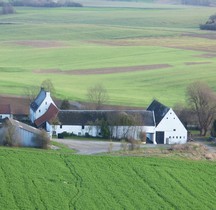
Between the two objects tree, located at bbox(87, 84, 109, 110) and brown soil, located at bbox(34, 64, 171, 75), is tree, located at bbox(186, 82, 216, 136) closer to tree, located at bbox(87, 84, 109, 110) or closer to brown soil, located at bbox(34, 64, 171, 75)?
tree, located at bbox(87, 84, 109, 110)

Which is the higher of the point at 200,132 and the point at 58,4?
the point at 58,4

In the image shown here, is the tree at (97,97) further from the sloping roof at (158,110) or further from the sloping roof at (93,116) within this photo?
the sloping roof at (93,116)

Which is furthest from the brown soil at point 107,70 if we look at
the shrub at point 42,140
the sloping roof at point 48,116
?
the shrub at point 42,140

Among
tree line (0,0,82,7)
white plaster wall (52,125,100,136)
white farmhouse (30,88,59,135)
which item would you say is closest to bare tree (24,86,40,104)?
white farmhouse (30,88,59,135)

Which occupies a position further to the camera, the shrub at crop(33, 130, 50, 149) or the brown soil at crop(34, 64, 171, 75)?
the brown soil at crop(34, 64, 171, 75)

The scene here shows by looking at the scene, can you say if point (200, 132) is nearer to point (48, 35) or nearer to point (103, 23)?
point (48, 35)

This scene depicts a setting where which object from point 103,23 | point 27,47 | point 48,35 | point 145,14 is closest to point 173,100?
point 27,47

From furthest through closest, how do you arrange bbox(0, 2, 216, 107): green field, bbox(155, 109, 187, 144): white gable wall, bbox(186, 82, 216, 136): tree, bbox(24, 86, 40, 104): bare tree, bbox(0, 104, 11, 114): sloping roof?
bbox(0, 2, 216, 107): green field < bbox(24, 86, 40, 104): bare tree < bbox(0, 104, 11, 114): sloping roof < bbox(186, 82, 216, 136): tree < bbox(155, 109, 187, 144): white gable wall
